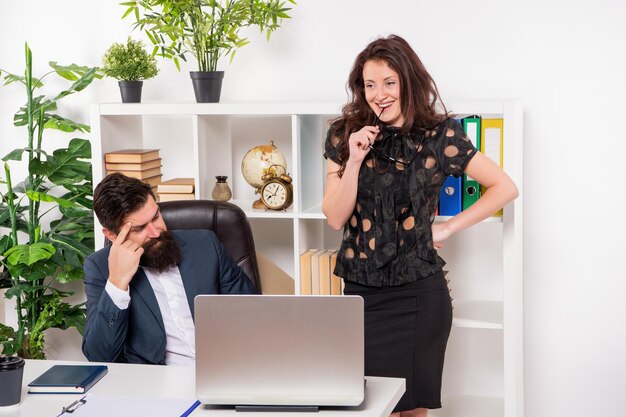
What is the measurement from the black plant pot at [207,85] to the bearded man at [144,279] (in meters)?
1.01

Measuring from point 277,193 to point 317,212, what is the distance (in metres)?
0.19

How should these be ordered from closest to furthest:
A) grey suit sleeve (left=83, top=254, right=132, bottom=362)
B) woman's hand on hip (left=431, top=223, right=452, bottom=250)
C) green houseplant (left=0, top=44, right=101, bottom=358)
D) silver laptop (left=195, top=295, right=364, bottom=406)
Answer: silver laptop (left=195, top=295, right=364, bottom=406)
grey suit sleeve (left=83, top=254, right=132, bottom=362)
woman's hand on hip (left=431, top=223, right=452, bottom=250)
green houseplant (left=0, top=44, right=101, bottom=358)

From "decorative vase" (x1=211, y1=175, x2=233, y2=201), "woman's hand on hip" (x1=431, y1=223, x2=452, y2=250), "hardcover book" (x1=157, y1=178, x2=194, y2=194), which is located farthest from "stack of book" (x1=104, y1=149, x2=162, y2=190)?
"woman's hand on hip" (x1=431, y1=223, x2=452, y2=250)

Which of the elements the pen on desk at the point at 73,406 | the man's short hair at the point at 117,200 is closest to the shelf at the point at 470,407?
the man's short hair at the point at 117,200

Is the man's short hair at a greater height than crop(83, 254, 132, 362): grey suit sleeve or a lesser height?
greater

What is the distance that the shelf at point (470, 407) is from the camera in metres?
4.07

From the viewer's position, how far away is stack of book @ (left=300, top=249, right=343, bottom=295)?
3879 millimetres

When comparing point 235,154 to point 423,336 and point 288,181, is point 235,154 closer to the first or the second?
point 288,181

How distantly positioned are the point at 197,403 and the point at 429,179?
1.29 m

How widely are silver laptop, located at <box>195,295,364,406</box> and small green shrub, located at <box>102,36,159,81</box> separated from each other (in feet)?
6.95

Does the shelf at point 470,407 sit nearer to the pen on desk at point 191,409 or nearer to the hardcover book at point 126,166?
the hardcover book at point 126,166

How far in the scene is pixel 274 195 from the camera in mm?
3928

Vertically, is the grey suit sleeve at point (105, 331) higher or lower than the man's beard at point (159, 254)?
lower

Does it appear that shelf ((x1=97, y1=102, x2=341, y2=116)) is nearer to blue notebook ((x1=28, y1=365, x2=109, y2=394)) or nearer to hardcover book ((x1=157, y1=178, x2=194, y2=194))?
hardcover book ((x1=157, y1=178, x2=194, y2=194))
